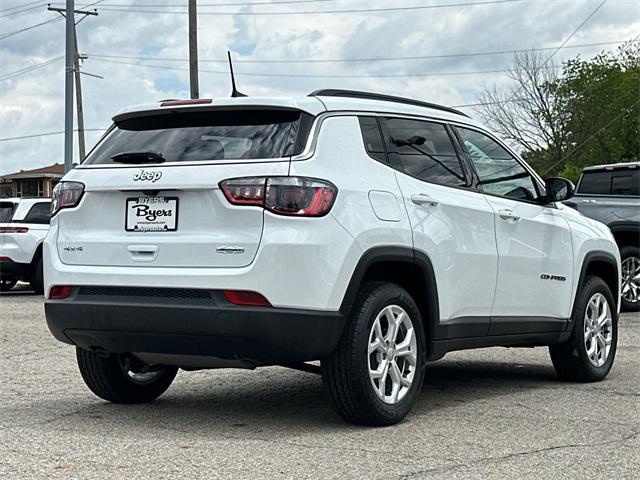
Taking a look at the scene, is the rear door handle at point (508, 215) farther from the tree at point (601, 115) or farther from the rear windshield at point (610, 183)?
the tree at point (601, 115)

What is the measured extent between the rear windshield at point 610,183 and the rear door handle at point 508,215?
8.04m

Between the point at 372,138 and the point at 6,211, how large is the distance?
1399 cm

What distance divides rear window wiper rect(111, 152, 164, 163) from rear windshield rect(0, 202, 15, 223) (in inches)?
526


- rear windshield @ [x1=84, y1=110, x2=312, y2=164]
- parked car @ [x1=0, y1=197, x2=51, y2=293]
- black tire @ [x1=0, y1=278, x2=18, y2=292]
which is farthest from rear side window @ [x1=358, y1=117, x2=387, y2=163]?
black tire @ [x1=0, y1=278, x2=18, y2=292]

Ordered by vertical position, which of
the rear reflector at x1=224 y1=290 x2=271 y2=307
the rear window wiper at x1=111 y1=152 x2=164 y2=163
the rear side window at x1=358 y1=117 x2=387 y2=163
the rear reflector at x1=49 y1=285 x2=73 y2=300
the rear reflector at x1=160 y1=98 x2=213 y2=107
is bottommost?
the rear reflector at x1=49 y1=285 x2=73 y2=300

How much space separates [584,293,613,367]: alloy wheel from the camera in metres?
8.39

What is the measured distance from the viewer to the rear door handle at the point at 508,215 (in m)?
7.36

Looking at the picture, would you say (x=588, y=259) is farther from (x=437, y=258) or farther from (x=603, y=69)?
(x=603, y=69)

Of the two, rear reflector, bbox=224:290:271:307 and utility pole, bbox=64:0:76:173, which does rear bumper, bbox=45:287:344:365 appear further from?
utility pole, bbox=64:0:76:173

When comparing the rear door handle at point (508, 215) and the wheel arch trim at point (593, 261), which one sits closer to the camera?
the rear door handle at point (508, 215)

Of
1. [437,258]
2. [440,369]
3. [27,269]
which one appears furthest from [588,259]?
[27,269]

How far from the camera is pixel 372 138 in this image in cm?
646

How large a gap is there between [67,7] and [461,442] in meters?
26.2

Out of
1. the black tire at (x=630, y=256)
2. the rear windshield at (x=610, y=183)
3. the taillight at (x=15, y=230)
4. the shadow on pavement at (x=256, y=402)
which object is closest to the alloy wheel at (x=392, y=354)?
the shadow on pavement at (x=256, y=402)
